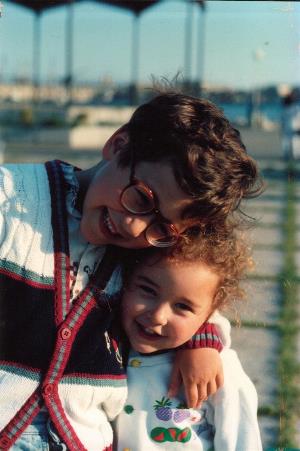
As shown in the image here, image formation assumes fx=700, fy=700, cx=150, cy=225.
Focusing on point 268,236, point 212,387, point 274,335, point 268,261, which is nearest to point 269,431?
point 212,387

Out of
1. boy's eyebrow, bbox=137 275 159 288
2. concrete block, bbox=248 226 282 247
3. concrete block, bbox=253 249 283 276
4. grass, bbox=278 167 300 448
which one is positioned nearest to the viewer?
boy's eyebrow, bbox=137 275 159 288

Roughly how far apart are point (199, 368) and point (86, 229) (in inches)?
19.7

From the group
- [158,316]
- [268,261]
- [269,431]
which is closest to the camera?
[158,316]

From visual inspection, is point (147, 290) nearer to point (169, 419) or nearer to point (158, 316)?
point (158, 316)

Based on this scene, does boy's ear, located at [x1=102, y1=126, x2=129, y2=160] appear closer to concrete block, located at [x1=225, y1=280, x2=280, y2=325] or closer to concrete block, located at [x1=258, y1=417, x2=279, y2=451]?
concrete block, located at [x1=258, y1=417, x2=279, y2=451]

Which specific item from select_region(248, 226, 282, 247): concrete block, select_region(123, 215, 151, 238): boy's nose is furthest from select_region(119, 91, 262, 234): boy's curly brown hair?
select_region(248, 226, 282, 247): concrete block

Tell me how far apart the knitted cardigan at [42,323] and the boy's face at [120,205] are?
0.32 feet

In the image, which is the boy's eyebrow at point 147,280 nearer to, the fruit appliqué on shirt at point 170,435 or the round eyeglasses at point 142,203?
the round eyeglasses at point 142,203

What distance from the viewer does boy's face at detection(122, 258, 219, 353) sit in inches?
71.3

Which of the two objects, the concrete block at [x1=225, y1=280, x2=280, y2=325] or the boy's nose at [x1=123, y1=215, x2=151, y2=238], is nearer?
the boy's nose at [x1=123, y1=215, x2=151, y2=238]

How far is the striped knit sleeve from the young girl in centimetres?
4

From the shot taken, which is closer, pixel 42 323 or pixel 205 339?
pixel 42 323

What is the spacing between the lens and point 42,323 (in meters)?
1.69

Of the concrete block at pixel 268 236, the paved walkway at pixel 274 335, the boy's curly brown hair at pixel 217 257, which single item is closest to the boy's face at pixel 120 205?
the boy's curly brown hair at pixel 217 257
